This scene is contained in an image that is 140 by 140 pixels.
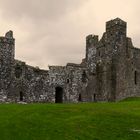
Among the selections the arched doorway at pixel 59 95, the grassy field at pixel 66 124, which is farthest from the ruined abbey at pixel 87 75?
the grassy field at pixel 66 124

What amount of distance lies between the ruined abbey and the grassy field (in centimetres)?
2353

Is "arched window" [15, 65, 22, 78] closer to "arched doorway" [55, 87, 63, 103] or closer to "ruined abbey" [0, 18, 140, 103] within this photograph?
"ruined abbey" [0, 18, 140, 103]

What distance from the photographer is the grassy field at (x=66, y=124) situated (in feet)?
94.9

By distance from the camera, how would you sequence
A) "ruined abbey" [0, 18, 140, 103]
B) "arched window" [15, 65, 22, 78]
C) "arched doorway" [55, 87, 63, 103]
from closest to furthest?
"ruined abbey" [0, 18, 140, 103] → "arched window" [15, 65, 22, 78] → "arched doorway" [55, 87, 63, 103]

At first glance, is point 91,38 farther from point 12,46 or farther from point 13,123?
point 13,123

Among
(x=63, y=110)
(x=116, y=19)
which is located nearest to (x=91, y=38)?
(x=116, y=19)

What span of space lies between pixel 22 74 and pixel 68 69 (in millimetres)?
7690

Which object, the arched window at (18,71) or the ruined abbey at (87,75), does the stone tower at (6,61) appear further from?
the arched window at (18,71)

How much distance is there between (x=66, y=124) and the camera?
31438 mm

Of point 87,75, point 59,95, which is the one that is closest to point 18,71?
point 59,95

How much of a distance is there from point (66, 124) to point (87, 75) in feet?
A: 124

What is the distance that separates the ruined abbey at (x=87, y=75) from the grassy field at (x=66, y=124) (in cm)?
2353

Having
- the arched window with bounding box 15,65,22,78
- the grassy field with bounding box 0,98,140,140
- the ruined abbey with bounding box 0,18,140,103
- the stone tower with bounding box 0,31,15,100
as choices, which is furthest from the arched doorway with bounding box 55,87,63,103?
the grassy field with bounding box 0,98,140,140

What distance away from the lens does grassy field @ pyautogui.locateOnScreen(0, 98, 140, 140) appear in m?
28.9
